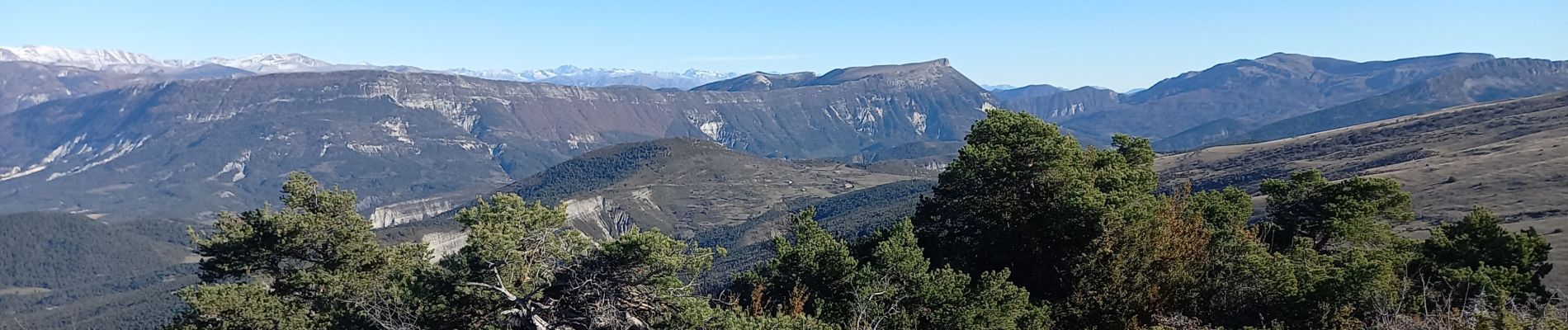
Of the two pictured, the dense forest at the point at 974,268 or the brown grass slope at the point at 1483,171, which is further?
the brown grass slope at the point at 1483,171

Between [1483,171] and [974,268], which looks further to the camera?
[1483,171]

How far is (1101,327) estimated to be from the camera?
2712cm

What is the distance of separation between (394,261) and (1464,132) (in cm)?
23563

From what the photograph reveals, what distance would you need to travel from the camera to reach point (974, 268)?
3262cm

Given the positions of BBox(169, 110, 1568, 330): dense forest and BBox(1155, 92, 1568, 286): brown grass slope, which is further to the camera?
BBox(1155, 92, 1568, 286): brown grass slope

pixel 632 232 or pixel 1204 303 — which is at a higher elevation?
pixel 632 232

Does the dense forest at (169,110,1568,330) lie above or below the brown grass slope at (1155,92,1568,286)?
above

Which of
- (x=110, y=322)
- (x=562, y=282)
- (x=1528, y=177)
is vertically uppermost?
(x=562, y=282)

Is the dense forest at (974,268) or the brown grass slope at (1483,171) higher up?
the dense forest at (974,268)

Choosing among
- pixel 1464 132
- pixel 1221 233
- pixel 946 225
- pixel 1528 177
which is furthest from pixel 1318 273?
pixel 1464 132

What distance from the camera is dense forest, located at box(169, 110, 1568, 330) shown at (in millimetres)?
20828

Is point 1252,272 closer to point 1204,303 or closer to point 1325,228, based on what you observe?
point 1204,303

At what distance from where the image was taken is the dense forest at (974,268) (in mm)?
20828

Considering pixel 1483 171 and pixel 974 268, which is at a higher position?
pixel 974 268
